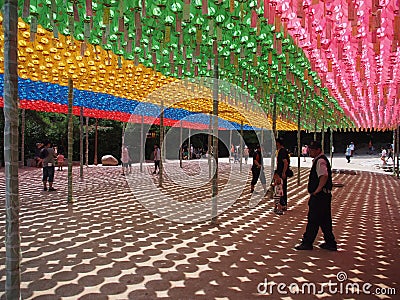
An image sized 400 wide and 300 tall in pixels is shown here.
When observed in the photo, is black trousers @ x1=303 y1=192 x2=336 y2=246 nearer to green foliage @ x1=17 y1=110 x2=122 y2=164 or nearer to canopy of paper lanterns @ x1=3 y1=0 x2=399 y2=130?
canopy of paper lanterns @ x1=3 y1=0 x2=399 y2=130

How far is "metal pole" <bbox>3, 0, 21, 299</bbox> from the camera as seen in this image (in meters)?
2.73

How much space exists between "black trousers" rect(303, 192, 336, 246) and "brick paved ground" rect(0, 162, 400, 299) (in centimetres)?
22

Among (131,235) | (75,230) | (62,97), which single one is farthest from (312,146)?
(62,97)

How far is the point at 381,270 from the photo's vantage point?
14.6 feet

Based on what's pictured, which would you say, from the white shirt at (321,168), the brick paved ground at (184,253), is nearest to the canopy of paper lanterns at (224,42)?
the white shirt at (321,168)

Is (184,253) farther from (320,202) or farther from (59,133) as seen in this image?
(59,133)

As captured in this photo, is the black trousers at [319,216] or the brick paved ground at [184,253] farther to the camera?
the black trousers at [319,216]
